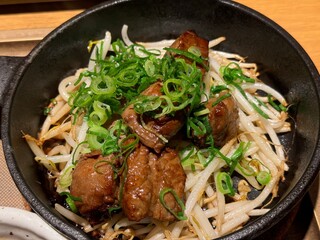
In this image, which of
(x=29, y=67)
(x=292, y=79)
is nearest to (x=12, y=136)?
(x=29, y=67)

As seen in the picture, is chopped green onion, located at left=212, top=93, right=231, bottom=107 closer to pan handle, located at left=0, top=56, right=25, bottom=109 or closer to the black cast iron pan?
the black cast iron pan

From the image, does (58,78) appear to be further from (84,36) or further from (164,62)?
(164,62)

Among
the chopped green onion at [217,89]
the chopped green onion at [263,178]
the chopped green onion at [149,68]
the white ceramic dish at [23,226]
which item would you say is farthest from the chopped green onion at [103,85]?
the chopped green onion at [263,178]

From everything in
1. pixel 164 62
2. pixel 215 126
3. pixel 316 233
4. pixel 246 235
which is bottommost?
pixel 316 233

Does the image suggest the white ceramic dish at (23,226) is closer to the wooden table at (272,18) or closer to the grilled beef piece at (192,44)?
the grilled beef piece at (192,44)

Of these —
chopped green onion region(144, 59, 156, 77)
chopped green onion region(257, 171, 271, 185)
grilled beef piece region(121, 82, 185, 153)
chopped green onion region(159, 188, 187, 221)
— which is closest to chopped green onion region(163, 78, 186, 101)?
grilled beef piece region(121, 82, 185, 153)

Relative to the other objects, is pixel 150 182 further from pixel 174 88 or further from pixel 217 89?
pixel 217 89

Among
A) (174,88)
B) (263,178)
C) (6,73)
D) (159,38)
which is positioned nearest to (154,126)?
(174,88)
